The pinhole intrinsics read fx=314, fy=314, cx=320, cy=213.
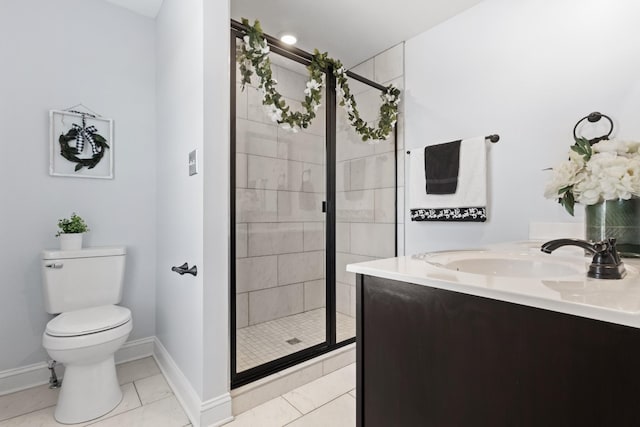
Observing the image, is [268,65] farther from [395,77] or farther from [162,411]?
[162,411]

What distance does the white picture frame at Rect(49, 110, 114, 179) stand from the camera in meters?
1.98

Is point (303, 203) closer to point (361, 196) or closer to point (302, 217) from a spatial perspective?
point (302, 217)

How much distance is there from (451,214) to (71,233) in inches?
95.4

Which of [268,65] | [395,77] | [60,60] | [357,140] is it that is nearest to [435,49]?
[395,77]

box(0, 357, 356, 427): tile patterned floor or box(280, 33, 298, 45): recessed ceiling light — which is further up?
box(280, 33, 298, 45): recessed ceiling light

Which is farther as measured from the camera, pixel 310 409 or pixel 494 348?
pixel 310 409

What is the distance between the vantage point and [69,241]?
190cm

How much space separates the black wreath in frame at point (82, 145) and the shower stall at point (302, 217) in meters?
1.01

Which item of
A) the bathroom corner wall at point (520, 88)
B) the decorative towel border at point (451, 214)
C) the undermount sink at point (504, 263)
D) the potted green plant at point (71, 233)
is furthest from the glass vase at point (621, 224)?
the potted green plant at point (71, 233)

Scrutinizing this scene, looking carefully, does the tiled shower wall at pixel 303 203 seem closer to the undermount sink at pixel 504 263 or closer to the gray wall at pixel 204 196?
the gray wall at pixel 204 196

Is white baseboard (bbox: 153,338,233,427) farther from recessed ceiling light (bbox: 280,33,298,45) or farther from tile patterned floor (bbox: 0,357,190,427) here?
recessed ceiling light (bbox: 280,33,298,45)

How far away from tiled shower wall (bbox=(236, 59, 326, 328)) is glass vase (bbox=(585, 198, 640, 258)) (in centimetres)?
152

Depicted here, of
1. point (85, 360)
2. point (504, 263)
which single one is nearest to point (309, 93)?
point (504, 263)

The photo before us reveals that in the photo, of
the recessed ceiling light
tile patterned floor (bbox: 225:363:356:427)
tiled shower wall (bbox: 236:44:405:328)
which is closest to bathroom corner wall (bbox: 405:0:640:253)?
tiled shower wall (bbox: 236:44:405:328)
